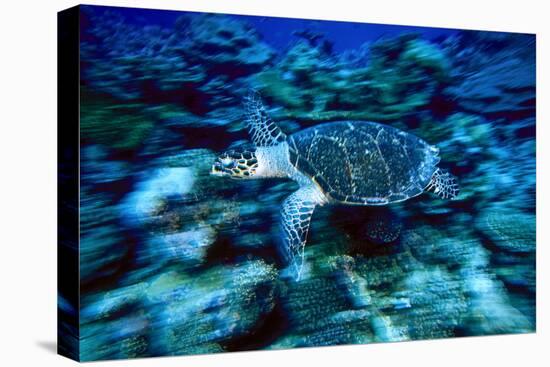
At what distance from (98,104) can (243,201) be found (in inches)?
49.3

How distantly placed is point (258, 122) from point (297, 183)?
0.55 meters

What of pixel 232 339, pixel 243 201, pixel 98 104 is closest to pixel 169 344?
pixel 232 339

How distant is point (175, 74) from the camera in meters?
7.57

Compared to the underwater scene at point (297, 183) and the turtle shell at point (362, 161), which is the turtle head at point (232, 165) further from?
the turtle shell at point (362, 161)

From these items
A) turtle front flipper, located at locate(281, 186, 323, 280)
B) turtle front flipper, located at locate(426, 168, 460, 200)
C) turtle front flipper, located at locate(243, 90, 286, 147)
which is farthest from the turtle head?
turtle front flipper, located at locate(426, 168, 460, 200)

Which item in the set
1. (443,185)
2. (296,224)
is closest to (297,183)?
(296,224)

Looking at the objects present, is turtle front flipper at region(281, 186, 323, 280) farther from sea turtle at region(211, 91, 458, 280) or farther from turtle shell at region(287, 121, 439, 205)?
turtle shell at region(287, 121, 439, 205)

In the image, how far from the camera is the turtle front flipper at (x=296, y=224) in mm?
7887

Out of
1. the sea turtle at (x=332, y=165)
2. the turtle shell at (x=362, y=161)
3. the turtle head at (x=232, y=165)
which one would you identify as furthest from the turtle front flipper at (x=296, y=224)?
the turtle head at (x=232, y=165)

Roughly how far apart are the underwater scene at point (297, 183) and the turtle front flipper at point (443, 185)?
14mm

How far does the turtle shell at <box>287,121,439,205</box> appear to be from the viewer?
8.02 metres

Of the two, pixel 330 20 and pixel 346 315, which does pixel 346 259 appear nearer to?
pixel 346 315

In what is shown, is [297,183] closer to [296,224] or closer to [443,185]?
[296,224]

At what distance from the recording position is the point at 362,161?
8141mm
